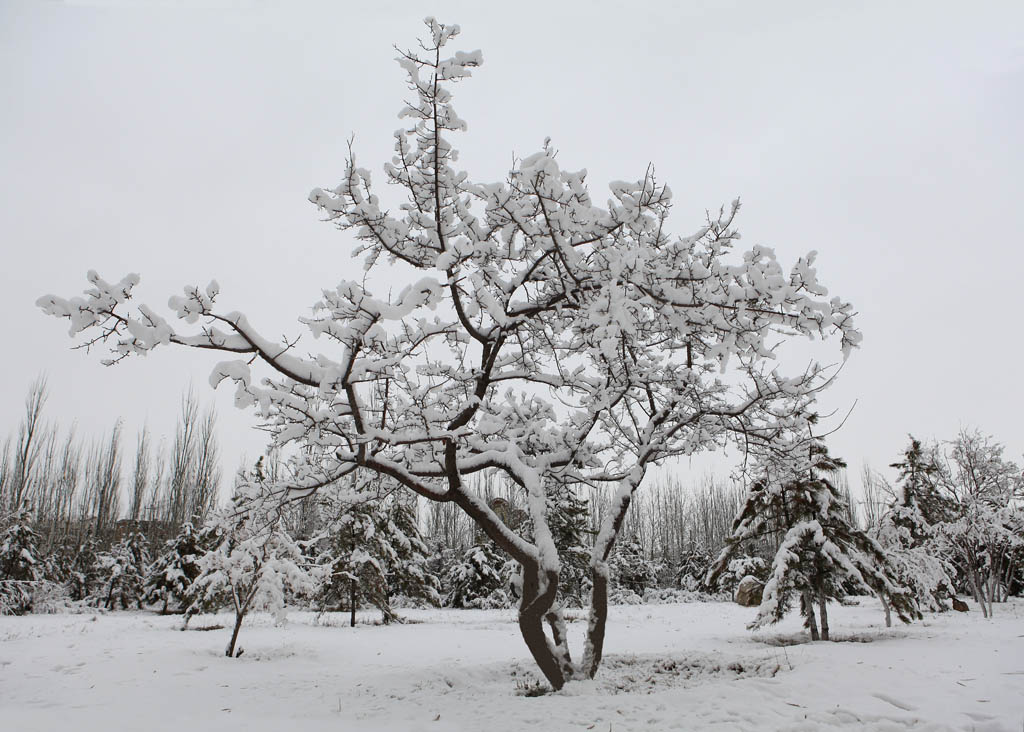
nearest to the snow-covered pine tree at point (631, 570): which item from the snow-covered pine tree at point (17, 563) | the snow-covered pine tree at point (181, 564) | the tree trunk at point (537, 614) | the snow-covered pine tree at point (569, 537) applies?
the snow-covered pine tree at point (569, 537)

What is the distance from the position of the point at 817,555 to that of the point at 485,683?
7274 millimetres

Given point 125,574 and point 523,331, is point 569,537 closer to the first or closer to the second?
point 523,331

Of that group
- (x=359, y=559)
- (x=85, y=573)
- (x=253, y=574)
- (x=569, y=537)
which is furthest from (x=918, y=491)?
(x=85, y=573)

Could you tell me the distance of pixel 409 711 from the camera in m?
5.82

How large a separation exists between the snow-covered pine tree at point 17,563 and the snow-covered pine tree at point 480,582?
46.3 ft

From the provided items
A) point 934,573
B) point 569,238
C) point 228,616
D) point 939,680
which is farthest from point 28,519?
point 934,573

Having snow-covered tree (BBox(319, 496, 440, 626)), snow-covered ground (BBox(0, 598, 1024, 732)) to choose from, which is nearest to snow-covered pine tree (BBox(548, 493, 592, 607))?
snow-covered ground (BBox(0, 598, 1024, 732))

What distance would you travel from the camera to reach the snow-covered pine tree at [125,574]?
2012 centimetres

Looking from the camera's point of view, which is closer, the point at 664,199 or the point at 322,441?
the point at 322,441

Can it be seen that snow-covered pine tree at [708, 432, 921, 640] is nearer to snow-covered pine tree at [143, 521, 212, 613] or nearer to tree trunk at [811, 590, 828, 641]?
tree trunk at [811, 590, 828, 641]

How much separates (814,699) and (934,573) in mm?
10753

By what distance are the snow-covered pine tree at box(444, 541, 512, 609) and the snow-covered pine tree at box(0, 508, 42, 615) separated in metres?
14.1

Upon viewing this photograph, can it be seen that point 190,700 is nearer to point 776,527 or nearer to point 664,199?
point 664,199

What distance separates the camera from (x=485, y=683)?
7316 millimetres
